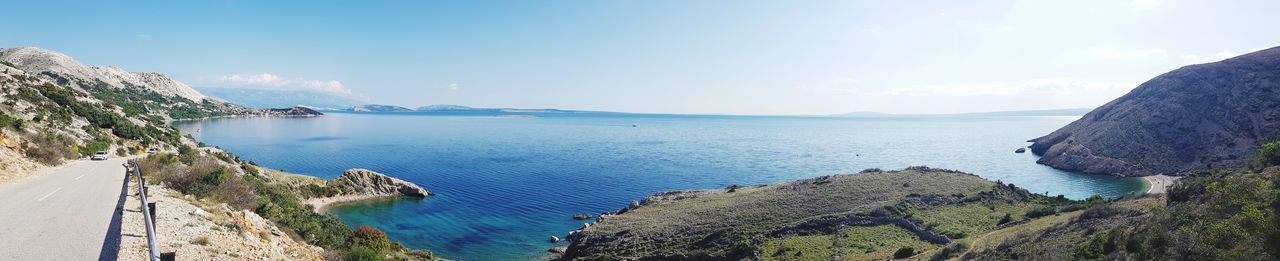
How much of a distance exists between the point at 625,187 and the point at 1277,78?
129864 millimetres

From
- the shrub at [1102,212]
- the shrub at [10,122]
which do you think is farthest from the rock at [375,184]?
the shrub at [1102,212]

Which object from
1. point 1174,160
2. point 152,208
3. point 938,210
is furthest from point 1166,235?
point 1174,160

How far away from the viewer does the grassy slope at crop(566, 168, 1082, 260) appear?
132 ft

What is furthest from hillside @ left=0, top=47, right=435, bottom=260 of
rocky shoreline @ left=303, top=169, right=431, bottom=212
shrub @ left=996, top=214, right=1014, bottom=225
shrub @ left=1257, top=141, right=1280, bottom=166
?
shrub @ left=1257, top=141, right=1280, bottom=166

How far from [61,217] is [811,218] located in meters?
46.2

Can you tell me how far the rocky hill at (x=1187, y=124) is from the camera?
94.5 meters

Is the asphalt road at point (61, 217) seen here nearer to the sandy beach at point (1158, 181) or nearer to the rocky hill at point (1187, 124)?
the sandy beach at point (1158, 181)

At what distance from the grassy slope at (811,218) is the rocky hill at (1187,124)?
6427 cm

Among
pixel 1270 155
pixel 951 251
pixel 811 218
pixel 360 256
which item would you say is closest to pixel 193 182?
pixel 360 256

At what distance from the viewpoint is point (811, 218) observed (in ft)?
152

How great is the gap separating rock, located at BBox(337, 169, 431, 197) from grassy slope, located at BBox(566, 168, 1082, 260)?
103 ft

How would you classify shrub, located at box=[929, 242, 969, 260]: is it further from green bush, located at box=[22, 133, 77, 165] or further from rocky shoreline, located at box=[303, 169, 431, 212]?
rocky shoreline, located at box=[303, 169, 431, 212]

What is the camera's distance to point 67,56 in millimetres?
197125

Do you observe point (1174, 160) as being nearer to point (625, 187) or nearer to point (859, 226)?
point (859, 226)
